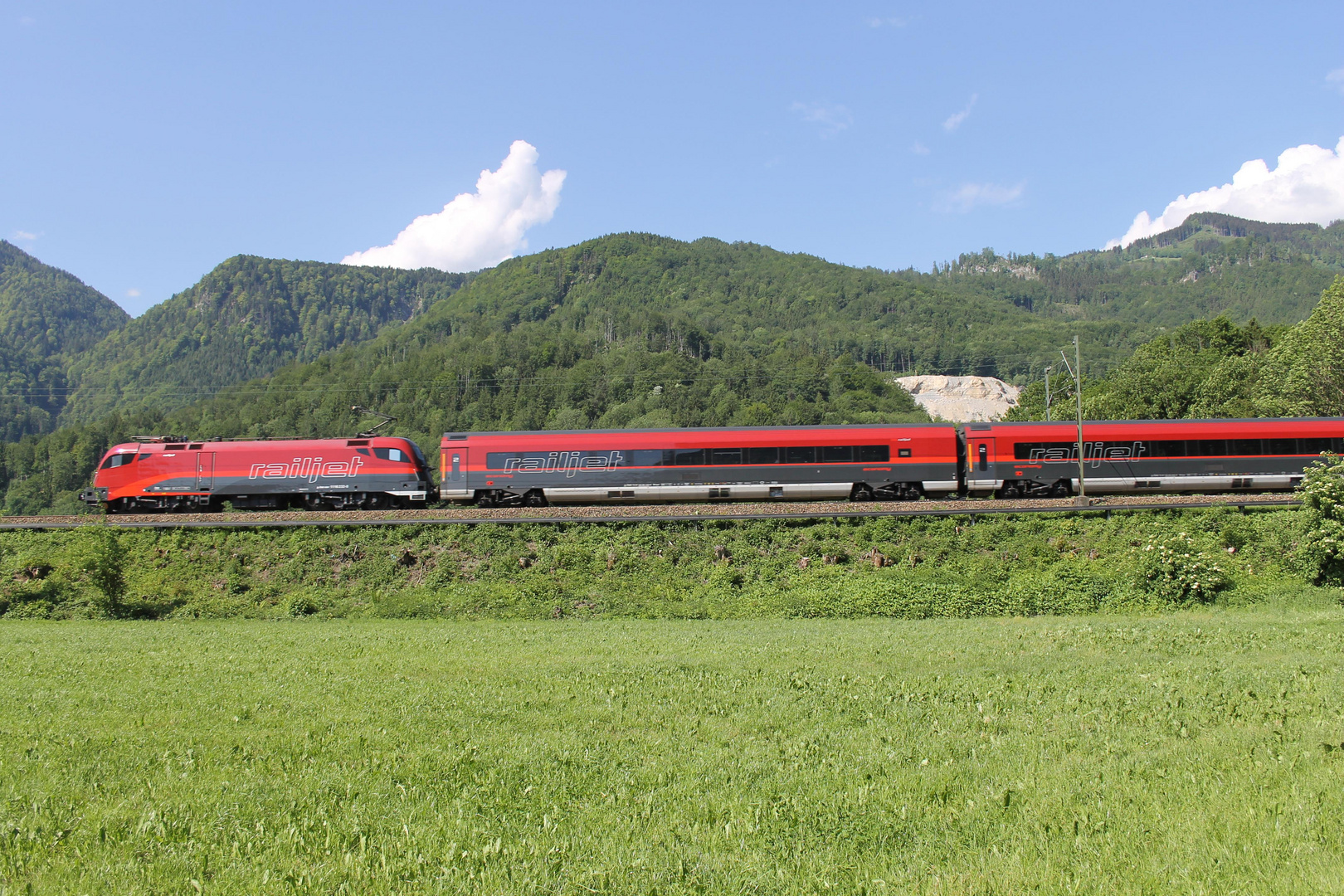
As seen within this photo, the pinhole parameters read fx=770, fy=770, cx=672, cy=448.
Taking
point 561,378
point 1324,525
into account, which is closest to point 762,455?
point 1324,525

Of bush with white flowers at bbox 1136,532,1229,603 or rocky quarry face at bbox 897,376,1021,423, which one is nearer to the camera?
bush with white flowers at bbox 1136,532,1229,603

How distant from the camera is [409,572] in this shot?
24.8m

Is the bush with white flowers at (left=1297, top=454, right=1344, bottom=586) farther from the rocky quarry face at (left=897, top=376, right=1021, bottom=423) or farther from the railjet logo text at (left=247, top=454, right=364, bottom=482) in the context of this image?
the rocky quarry face at (left=897, top=376, right=1021, bottom=423)

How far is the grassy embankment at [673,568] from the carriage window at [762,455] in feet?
16.0

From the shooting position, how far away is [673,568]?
24.5m

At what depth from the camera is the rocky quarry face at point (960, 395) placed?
15712 centimetres

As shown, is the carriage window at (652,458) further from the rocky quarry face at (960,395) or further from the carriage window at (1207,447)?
the rocky quarry face at (960,395)

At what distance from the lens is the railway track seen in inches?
1032

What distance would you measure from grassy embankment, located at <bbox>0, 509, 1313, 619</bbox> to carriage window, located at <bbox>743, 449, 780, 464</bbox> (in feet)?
16.0

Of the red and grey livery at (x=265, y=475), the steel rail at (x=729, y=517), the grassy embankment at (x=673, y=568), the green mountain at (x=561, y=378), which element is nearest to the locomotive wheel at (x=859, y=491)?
the steel rail at (x=729, y=517)

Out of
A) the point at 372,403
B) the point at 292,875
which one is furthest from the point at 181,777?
the point at 372,403

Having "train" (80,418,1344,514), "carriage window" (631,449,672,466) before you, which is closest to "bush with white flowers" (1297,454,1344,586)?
"train" (80,418,1344,514)

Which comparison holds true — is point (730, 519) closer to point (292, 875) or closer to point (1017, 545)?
point (1017, 545)

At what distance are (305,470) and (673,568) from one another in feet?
54.4
